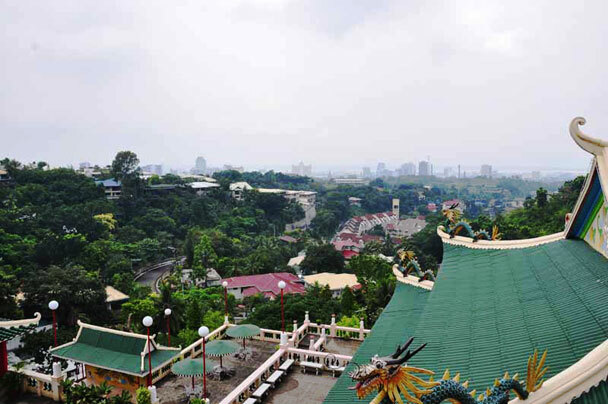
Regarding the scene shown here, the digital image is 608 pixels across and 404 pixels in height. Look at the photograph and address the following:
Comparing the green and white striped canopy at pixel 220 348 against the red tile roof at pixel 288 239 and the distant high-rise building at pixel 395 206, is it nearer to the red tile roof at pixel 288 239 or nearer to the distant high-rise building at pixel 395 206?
the red tile roof at pixel 288 239

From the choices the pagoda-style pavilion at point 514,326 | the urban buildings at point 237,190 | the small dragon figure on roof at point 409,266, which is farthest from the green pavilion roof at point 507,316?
the urban buildings at point 237,190

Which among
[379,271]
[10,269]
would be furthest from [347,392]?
[10,269]

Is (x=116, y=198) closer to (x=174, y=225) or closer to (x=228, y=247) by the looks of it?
(x=174, y=225)

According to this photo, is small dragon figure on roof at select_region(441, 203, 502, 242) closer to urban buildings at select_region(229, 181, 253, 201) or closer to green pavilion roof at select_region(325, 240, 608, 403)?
green pavilion roof at select_region(325, 240, 608, 403)

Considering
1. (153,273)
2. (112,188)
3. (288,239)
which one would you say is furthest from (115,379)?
(112,188)

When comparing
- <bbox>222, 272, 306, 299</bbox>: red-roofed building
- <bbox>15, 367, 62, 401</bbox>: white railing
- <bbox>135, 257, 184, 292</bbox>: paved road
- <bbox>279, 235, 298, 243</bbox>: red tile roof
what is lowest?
<bbox>135, 257, 184, 292</bbox>: paved road

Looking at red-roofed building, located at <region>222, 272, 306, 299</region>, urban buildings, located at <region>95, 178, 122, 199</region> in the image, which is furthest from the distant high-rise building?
red-roofed building, located at <region>222, 272, 306, 299</region>
